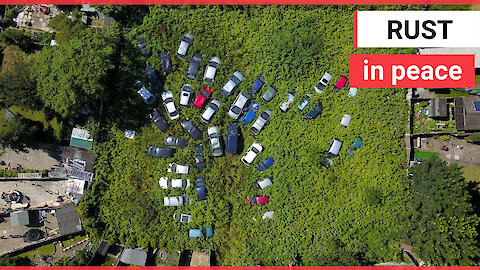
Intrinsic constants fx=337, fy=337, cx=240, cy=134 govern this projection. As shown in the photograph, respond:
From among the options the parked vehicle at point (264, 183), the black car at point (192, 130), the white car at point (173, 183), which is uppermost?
the black car at point (192, 130)

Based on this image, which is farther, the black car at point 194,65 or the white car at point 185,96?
the black car at point 194,65

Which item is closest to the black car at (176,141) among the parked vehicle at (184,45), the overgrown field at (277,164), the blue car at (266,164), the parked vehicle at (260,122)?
the overgrown field at (277,164)

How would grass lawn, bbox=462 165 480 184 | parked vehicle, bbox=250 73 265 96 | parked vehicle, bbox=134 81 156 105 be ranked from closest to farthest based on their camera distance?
grass lawn, bbox=462 165 480 184 → parked vehicle, bbox=134 81 156 105 → parked vehicle, bbox=250 73 265 96

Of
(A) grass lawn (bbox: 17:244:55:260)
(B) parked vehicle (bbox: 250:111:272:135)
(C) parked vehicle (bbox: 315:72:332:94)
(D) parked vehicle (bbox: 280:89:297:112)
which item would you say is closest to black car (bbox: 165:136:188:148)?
(B) parked vehicle (bbox: 250:111:272:135)

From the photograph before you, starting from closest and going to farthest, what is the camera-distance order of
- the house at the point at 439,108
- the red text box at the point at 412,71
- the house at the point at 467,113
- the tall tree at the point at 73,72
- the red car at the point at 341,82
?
the tall tree at the point at 73,72 → the house at the point at 467,113 → the red text box at the point at 412,71 → the house at the point at 439,108 → the red car at the point at 341,82

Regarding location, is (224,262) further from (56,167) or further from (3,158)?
(3,158)

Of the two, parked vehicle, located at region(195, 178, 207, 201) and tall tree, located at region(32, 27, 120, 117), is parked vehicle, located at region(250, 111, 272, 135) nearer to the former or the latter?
parked vehicle, located at region(195, 178, 207, 201)

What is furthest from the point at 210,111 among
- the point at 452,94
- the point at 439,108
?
the point at 452,94

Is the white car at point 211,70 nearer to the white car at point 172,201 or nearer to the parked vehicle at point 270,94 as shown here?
the parked vehicle at point 270,94
